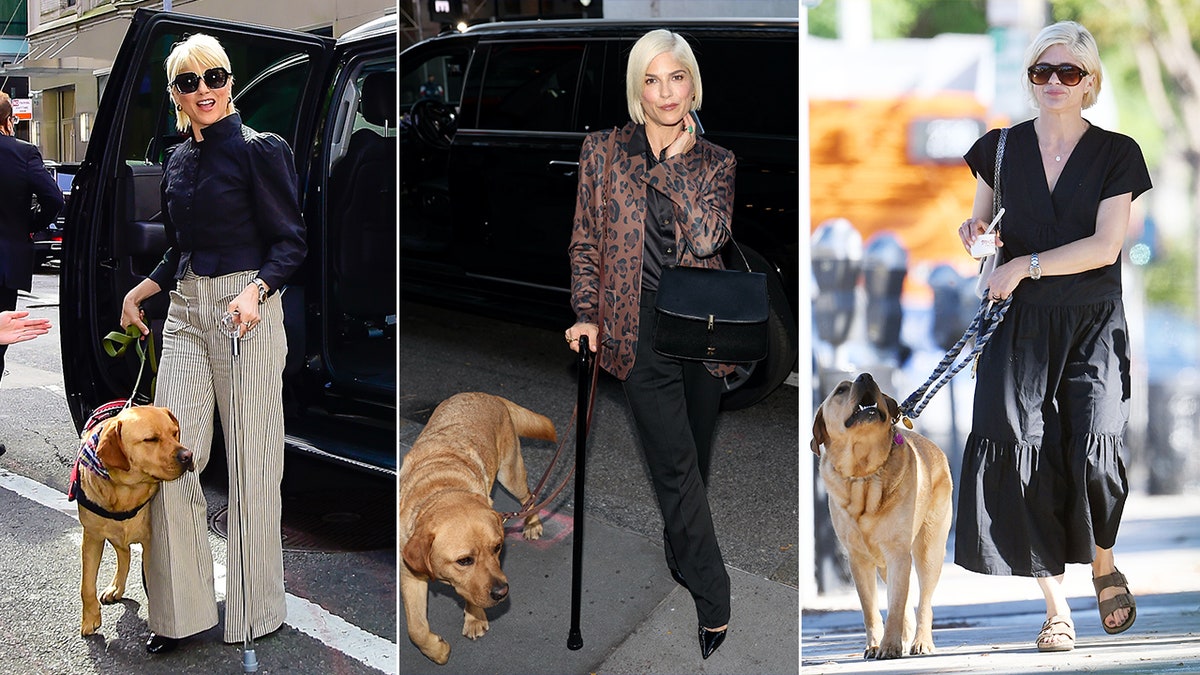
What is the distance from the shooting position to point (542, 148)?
471 centimetres

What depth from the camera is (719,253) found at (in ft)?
Answer: 9.44

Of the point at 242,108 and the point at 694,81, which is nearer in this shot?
the point at 242,108

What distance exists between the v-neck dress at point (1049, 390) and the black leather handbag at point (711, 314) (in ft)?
2.04

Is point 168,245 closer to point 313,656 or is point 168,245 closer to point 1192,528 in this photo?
point 313,656

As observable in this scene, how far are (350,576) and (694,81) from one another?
5.37ft

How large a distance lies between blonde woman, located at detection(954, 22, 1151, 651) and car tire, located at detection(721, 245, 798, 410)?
5.21ft

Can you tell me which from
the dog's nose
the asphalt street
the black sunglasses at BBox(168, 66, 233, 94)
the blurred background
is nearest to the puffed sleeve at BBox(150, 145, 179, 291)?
the black sunglasses at BBox(168, 66, 233, 94)

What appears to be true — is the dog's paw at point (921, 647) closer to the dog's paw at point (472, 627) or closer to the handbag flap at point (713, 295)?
the handbag flap at point (713, 295)

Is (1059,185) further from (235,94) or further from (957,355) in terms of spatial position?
(235,94)

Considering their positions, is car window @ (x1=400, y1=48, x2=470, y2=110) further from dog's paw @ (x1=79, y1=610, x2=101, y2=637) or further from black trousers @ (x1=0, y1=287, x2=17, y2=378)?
dog's paw @ (x1=79, y1=610, x2=101, y2=637)

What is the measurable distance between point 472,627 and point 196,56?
180 centimetres

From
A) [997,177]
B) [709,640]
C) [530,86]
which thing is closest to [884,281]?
[997,177]

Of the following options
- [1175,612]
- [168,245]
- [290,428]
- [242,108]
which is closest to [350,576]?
[290,428]

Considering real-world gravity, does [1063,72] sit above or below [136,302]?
above
